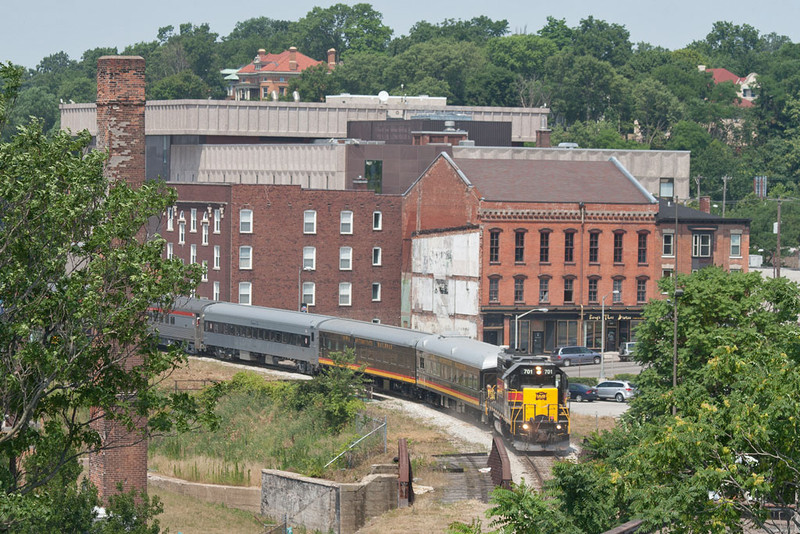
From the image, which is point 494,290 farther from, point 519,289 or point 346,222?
point 346,222

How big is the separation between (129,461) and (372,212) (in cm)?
5218

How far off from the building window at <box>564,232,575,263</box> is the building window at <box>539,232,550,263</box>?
3.61 feet

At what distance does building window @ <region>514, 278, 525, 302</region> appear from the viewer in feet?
265

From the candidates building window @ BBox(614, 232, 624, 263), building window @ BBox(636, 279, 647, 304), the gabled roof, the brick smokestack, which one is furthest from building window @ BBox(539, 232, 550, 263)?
the brick smokestack

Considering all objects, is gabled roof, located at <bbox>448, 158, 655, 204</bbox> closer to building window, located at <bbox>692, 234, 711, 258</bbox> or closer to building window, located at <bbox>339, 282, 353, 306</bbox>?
building window, located at <bbox>692, 234, 711, 258</bbox>

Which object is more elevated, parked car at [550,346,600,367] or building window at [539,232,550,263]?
building window at [539,232,550,263]

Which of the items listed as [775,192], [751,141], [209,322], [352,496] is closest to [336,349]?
[209,322]

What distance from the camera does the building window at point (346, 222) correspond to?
86.4m

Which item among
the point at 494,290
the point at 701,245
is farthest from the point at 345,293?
the point at 701,245

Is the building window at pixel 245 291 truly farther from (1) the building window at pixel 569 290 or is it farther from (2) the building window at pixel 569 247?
(2) the building window at pixel 569 247

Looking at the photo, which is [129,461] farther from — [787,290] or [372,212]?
[372,212]

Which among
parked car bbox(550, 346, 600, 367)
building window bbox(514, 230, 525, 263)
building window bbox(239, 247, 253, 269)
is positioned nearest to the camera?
parked car bbox(550, 346, 600, 367)

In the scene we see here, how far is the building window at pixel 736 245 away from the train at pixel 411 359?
31079 millimetres

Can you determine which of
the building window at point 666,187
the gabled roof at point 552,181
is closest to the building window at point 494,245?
the gabled roof at point 552,181
